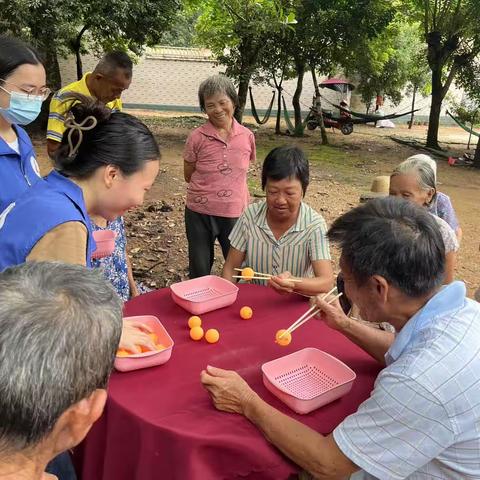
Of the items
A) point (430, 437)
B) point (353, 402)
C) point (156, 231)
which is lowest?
point (156, 231)

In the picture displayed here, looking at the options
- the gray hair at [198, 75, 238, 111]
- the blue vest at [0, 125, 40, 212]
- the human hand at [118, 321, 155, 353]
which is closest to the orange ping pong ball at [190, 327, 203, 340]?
the human hand at [118, 321, 155, 353]

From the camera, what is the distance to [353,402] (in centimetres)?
163

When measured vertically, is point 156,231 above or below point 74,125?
below

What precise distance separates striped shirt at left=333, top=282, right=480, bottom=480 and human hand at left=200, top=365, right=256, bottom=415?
310 millimetres

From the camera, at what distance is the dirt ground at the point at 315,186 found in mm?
5164

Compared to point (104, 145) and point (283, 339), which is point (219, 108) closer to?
point (104, 145)

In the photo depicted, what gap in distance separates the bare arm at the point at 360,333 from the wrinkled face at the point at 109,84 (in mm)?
2496

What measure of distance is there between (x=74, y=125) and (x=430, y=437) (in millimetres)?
1555

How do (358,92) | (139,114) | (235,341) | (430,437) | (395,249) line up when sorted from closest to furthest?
1. (430,437)
2. (395,249)
3. (235,341)
4. (139,114)
5. (358,92)

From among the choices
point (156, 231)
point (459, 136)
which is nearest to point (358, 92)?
point (459, 136)

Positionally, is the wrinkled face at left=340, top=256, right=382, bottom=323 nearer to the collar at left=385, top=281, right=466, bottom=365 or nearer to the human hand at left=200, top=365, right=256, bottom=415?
the collar at left=385, top=281, right=466, bottom=365

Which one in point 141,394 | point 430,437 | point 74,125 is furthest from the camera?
point 74,125

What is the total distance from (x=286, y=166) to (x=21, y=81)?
57.5 inches

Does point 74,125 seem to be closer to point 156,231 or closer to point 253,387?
point 253,387
